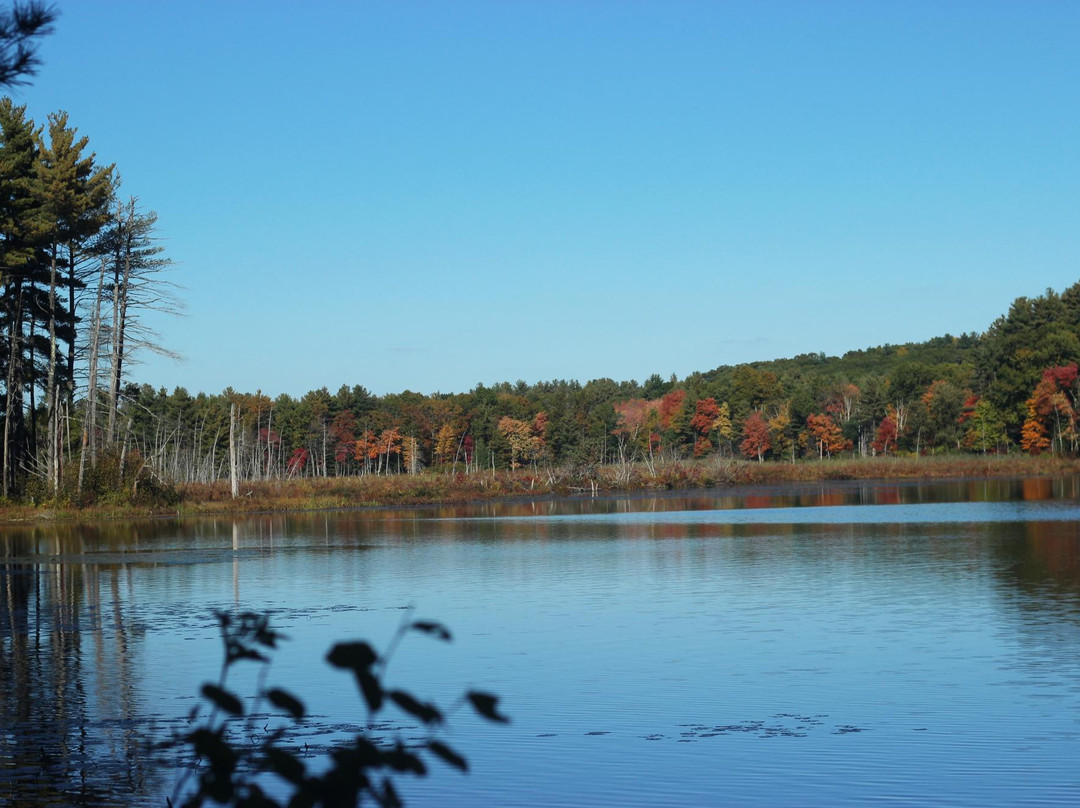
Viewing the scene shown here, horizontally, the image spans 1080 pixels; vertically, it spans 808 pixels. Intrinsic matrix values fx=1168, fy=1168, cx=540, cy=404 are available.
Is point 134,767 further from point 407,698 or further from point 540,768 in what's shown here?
point 407,698

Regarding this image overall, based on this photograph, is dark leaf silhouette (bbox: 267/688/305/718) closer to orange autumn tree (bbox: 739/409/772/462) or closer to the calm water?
the calm water

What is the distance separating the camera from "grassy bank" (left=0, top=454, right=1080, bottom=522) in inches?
1999

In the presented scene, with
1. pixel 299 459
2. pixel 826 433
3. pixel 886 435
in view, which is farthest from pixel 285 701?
pixel 299 459

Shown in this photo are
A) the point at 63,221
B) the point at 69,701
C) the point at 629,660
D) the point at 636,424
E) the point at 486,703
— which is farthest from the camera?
the point at 636,424

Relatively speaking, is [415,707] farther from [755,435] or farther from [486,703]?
[755,435]

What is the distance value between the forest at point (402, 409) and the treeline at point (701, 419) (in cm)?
23

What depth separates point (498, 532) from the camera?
3803cm

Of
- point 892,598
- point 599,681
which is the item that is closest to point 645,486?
point 892,598

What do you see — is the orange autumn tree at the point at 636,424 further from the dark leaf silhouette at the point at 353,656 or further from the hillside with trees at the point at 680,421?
the dark leaf silhouette at the point at 353,656

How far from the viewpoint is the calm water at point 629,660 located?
9008 mm

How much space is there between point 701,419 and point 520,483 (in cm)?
5037

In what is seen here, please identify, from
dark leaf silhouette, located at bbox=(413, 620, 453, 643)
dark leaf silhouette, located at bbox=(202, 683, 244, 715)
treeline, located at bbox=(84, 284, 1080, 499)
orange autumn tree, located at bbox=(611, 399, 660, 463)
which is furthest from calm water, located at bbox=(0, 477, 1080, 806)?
orange autumn tree, located at bbox=(611, 399, 660, 463)

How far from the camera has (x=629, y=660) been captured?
1415cm

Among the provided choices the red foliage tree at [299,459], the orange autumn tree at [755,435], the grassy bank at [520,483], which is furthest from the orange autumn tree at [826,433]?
the red foliage tree at [299,459]
